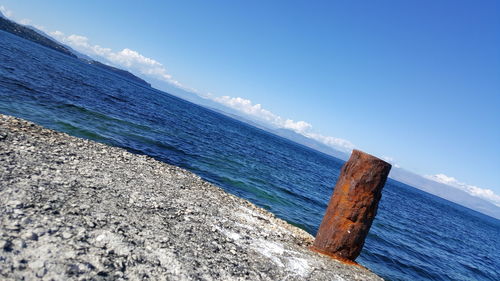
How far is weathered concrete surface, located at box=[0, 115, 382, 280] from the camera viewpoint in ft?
14.2

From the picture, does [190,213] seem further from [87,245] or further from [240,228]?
[87,245]

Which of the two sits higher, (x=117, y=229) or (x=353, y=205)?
(x=353, y=205)

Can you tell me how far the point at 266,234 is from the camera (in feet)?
28.6

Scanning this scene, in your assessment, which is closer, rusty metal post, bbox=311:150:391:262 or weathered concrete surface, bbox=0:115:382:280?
weathered concrete surface, bbox=0:115:382:280

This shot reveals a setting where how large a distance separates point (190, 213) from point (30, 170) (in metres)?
4.03

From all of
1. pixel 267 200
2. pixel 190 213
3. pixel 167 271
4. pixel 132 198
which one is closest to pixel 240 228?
pixel 190 213

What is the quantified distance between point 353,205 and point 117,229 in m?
6.15

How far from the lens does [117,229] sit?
5539 millimetres

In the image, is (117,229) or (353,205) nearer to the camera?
(117,229)

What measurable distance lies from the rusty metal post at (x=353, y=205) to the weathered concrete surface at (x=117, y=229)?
55 centimetres

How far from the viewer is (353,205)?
819 cm

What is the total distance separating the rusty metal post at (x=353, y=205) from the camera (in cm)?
816

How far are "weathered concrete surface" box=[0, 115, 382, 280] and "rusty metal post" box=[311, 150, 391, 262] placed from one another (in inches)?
21.8

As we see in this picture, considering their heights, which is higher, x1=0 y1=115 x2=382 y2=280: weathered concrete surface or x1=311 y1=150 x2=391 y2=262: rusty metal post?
x1=311 y1=150 x2=391 y2=262: rusty metal post
